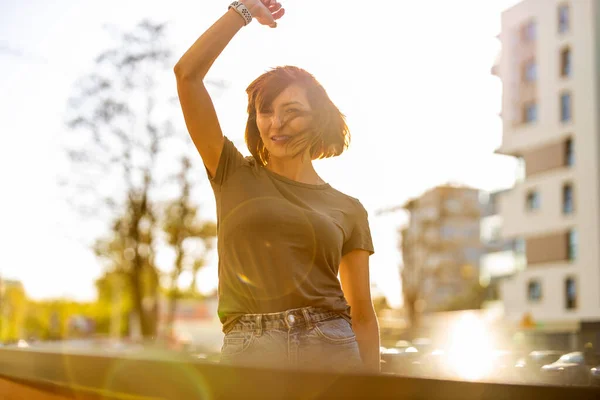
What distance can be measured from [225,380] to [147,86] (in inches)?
1269

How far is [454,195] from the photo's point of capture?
382 feet

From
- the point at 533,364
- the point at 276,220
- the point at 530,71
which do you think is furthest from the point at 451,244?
the point at 276,220

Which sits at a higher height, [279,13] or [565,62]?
[565,62]

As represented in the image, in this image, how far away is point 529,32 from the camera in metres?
50.6

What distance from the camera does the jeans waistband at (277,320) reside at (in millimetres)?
2301

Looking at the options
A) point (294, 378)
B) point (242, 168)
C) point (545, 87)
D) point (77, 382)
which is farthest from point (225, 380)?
point (545, 87)

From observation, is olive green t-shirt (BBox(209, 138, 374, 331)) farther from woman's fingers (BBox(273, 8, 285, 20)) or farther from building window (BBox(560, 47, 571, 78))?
building window (BBox(560, 47, 571, 78))

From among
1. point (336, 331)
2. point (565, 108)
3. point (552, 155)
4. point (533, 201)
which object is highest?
point (565, 108)

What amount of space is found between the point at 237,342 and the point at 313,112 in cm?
80

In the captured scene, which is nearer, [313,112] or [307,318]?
[307,318]

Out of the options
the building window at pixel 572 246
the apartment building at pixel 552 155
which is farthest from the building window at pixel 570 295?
the building window at pixel 572 246

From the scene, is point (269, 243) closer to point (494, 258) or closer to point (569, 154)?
point (569, 154)

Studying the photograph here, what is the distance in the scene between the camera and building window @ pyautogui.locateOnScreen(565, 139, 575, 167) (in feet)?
153

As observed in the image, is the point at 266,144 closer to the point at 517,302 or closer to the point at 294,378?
the point at 294,378
